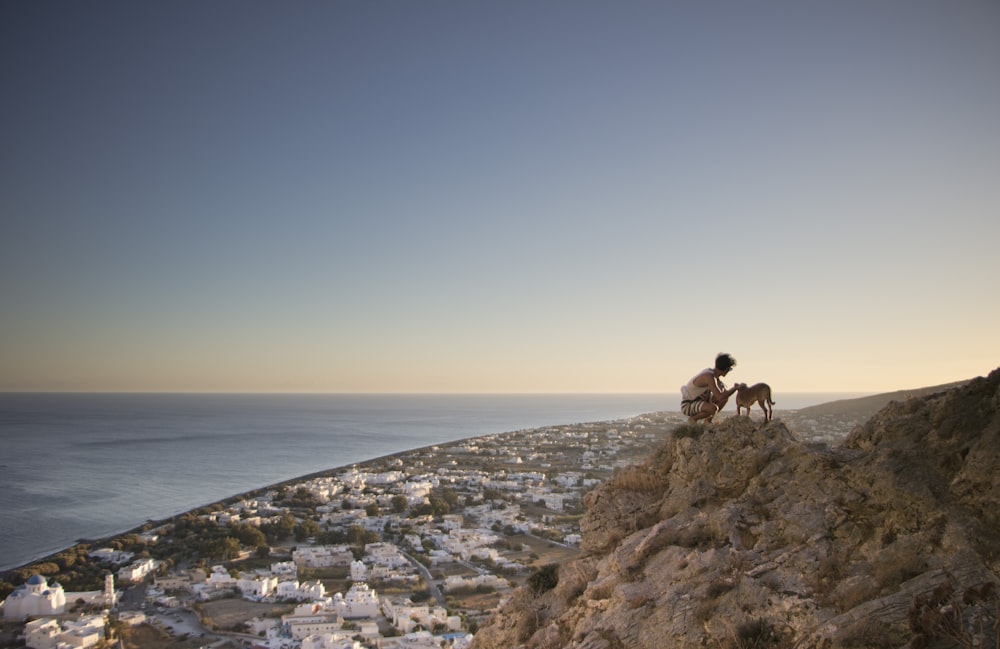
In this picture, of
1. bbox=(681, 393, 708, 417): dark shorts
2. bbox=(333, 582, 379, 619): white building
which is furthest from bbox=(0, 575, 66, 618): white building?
bbox=(681, 393, 708, 417): dark shorts

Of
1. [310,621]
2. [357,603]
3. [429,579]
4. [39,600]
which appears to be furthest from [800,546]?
[39,600]

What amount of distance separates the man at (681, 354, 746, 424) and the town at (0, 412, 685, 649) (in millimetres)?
5204

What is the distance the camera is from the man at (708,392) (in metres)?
7.61

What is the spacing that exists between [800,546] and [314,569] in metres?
39.4

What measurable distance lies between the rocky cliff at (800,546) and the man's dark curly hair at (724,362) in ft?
2.27

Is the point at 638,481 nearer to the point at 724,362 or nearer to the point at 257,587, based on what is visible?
the point at 724,362

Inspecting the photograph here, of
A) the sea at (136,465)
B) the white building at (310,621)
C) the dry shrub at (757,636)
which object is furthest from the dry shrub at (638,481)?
the sea at (136,465)

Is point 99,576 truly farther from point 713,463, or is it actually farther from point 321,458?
point 321,458

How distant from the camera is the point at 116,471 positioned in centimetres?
8425

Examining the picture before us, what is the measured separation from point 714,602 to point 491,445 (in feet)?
339

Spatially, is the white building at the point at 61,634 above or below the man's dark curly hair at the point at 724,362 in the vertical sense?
below

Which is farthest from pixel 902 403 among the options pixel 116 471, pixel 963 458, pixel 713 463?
pixel 116 471

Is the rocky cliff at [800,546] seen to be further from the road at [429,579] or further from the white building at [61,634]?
the road at [429,579]

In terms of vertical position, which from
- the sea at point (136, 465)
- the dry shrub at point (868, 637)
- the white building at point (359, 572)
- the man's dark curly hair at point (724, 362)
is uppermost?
the man's dark curly hair at point (724, 362)
